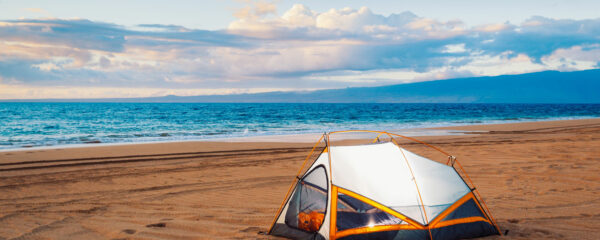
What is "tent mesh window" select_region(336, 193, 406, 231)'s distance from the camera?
6.34 meters

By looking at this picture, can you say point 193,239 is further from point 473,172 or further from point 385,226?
point 473,172

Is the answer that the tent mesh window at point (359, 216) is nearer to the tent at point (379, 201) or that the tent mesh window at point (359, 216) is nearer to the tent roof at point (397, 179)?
the tent at point (379, 201)

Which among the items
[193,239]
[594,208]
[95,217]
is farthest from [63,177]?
[594,208]

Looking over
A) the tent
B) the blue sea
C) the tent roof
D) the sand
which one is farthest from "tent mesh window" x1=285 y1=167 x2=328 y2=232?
the blue sea

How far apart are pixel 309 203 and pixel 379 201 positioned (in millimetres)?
1169

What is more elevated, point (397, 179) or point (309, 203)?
point (397, 179)

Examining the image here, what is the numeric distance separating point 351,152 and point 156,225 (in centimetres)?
371

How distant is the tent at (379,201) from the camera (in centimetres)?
634

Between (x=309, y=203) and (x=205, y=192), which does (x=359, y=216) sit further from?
(x=205, y=192)

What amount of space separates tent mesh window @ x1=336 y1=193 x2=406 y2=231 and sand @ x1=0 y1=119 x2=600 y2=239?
1541mm

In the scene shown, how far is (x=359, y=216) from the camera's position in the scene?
6.38 metres

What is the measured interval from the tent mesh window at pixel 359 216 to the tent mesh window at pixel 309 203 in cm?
34

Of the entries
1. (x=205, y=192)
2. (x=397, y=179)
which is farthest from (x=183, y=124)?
(x=397, y=179)

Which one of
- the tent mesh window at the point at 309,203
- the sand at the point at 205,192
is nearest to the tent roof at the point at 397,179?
the tent mesh window at the point at 309,203
